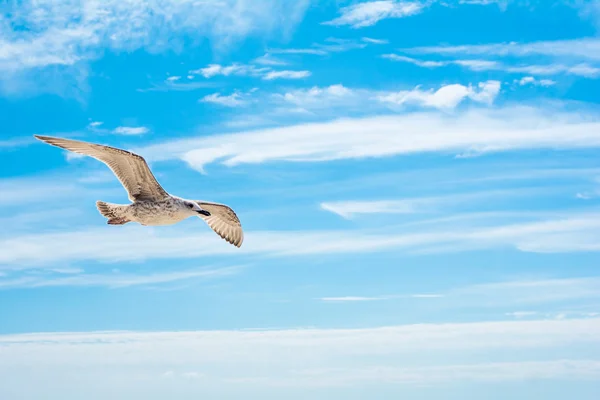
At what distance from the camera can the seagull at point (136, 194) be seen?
21.3m

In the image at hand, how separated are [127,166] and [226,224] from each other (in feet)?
21.6

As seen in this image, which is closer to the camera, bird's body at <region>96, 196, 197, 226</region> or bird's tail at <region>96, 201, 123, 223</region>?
bird's body at <region>96, 196, 197, 226</region>

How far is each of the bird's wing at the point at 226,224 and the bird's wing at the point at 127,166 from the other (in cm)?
480

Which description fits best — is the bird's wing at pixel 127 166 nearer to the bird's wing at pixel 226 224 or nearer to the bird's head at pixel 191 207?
the bird's head at pixel 191 207

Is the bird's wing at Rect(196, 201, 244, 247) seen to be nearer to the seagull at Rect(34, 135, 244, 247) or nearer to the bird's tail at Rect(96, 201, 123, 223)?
the seagull at Rect(34, 135, 244, 247)

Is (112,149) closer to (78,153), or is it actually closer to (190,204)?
(78,153)

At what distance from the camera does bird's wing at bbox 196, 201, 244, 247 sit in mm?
27078

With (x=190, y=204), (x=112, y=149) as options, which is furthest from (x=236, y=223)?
(x=112, y=149)

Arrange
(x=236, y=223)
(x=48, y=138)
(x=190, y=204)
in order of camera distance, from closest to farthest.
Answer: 1. (x=48, y=138)
2. (x=190, y=204)
3. (x=236, y=223)

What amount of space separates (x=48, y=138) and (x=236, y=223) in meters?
8.33

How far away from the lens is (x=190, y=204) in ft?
74.5

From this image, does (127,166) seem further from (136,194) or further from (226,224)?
(226,224)

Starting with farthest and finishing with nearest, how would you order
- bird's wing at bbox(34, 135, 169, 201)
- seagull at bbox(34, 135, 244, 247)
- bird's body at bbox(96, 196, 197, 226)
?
bird's body at bbox(96, 196, 197, 226) → seagull at bbox(34, 135, 244, 247) → bird's wing at bbox(34, 135, 169, 201)

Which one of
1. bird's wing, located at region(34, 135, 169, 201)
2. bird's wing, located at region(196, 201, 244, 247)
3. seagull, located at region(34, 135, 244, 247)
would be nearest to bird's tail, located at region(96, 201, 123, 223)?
seagull, located at region(34, 135, 244, 247)
